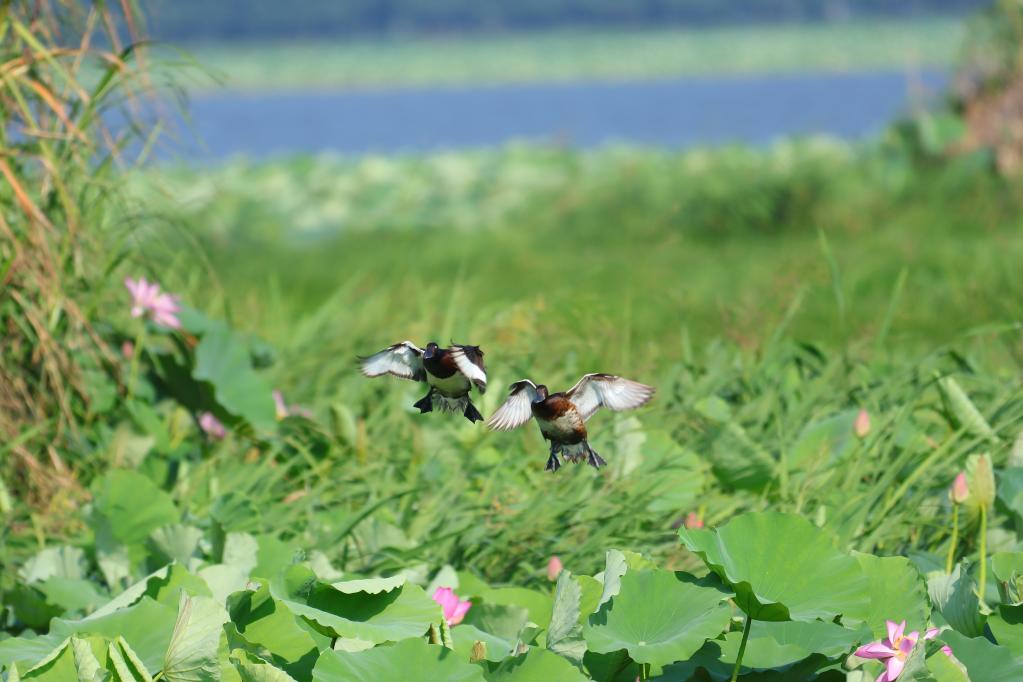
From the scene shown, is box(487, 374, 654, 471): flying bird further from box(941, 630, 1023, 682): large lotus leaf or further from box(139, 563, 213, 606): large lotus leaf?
box(139, 563, 213, 606): large lotus leaf

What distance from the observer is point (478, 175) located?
10.5 m

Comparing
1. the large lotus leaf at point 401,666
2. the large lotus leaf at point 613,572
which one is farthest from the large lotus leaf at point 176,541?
the large lotus leaf at point 613,572

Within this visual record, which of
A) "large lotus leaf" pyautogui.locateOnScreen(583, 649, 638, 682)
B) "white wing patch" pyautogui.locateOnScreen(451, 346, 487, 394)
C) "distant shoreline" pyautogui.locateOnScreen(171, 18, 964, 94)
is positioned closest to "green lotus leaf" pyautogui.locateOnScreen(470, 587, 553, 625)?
"large lotus leaf" pyautogui.locateOnScreen(583, 649, 638, 682)

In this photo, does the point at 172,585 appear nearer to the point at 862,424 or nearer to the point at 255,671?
the point at 255,671

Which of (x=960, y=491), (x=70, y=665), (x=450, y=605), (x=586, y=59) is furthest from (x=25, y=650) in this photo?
(x=586, y=59)

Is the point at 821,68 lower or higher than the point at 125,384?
lower

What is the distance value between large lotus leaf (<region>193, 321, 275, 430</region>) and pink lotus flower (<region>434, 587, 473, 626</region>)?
900 millimetres

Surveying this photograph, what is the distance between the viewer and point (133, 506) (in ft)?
6.79

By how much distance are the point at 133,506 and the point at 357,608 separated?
60 centimetres

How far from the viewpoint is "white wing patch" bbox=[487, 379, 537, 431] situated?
1.09 m

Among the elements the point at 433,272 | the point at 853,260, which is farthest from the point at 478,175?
the point at 853,260

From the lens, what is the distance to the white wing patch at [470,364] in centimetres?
104

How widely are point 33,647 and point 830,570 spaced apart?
0.99 m

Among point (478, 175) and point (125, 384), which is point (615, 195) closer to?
point (478, 175)
